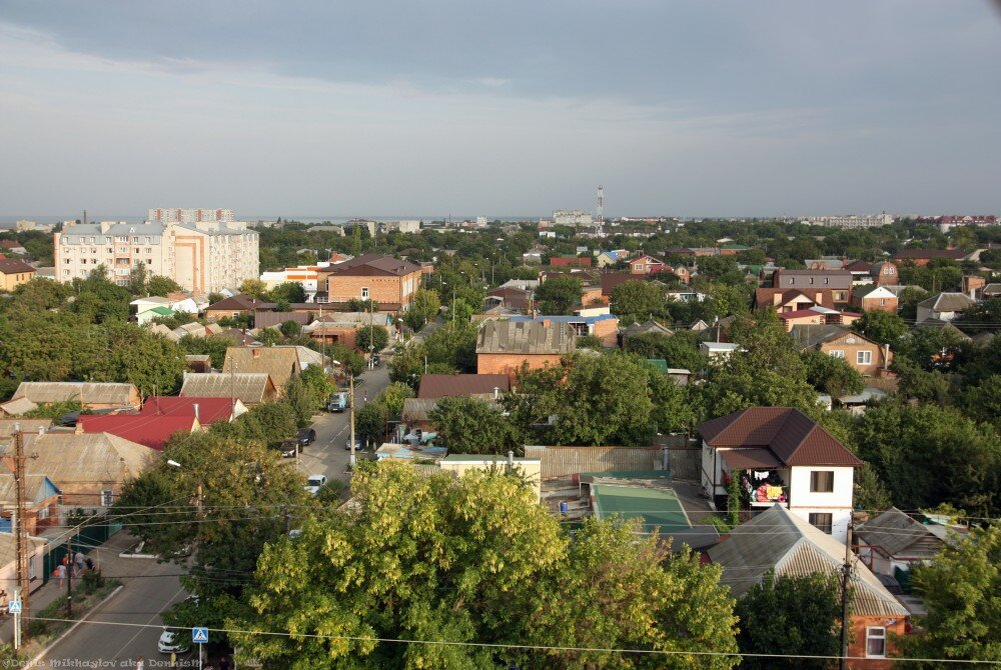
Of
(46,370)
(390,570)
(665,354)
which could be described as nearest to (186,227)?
(46,370)

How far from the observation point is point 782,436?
11.2 metres

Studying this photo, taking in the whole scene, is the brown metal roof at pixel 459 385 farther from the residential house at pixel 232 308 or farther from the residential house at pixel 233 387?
the residential house at pixel 232 308

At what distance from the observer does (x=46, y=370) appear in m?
19.3

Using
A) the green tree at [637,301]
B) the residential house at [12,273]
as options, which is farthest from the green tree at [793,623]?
the residential house at [12,273]

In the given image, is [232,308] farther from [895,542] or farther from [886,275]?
[886,275]

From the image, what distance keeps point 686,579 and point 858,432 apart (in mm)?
7668

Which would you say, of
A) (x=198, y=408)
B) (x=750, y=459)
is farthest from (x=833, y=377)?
(x=198, y=408)

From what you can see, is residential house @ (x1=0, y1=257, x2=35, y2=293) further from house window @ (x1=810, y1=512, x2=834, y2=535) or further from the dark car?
house window @ (x1=810, y1=512, x2=834, y2=535)

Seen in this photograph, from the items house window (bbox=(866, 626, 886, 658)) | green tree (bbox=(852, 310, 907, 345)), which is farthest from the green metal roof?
green tree (bbox=(852, 310, 907, 345))

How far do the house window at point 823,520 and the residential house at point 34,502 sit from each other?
10050 mm

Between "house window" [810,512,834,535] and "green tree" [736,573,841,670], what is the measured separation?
359 centimetres

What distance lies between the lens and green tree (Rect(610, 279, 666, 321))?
30.4 meters

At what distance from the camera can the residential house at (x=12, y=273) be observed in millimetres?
40594

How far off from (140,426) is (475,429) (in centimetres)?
595
